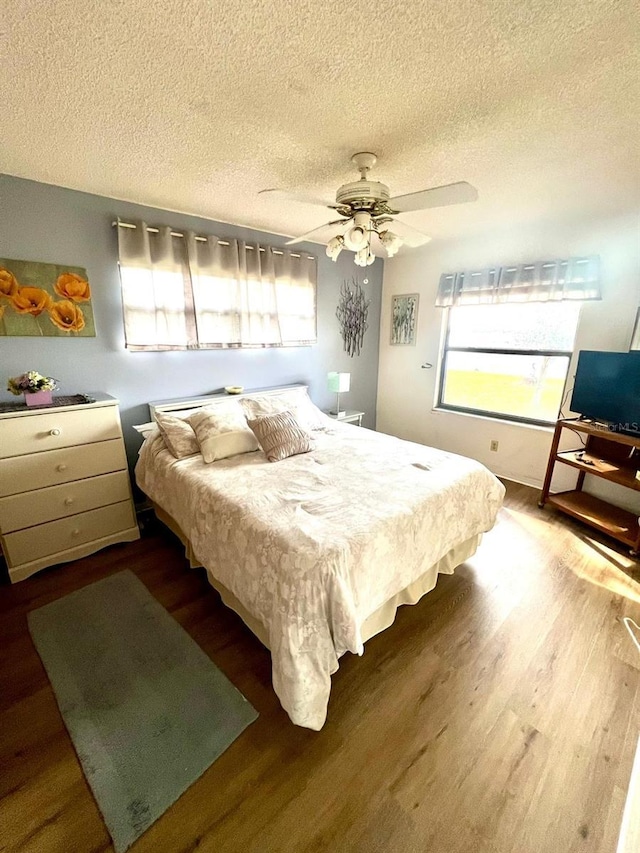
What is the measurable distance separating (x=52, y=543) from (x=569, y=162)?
3721 mm

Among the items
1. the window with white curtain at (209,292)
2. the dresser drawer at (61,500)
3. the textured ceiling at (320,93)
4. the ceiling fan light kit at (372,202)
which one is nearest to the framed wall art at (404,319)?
the window with white curtain at (209,292)

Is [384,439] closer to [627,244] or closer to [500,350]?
[500,350]

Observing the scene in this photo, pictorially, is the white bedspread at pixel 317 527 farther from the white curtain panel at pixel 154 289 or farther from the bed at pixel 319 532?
the white curtain panel at pixel 154 289

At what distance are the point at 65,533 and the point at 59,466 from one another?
462 millimetres

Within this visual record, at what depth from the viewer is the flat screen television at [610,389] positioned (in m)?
2.48

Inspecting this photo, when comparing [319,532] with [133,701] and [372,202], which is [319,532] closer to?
[133,701]

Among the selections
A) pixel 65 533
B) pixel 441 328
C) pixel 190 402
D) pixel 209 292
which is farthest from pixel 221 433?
pixel 441 328

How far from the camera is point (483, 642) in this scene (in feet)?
5.81

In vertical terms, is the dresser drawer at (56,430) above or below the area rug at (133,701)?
above

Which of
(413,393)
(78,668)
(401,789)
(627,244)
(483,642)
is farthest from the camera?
(413,393)

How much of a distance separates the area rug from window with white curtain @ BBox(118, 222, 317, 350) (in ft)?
6.00

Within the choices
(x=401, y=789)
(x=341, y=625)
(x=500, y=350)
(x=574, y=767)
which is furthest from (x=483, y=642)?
(x=500, y=350)

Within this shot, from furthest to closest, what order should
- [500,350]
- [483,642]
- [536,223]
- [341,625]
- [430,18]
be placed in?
1. [500,350]
2. [536,223]
3. [483,642]
4. [341,625]
5. [430,18]

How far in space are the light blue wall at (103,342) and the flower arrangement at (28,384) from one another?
22cm
